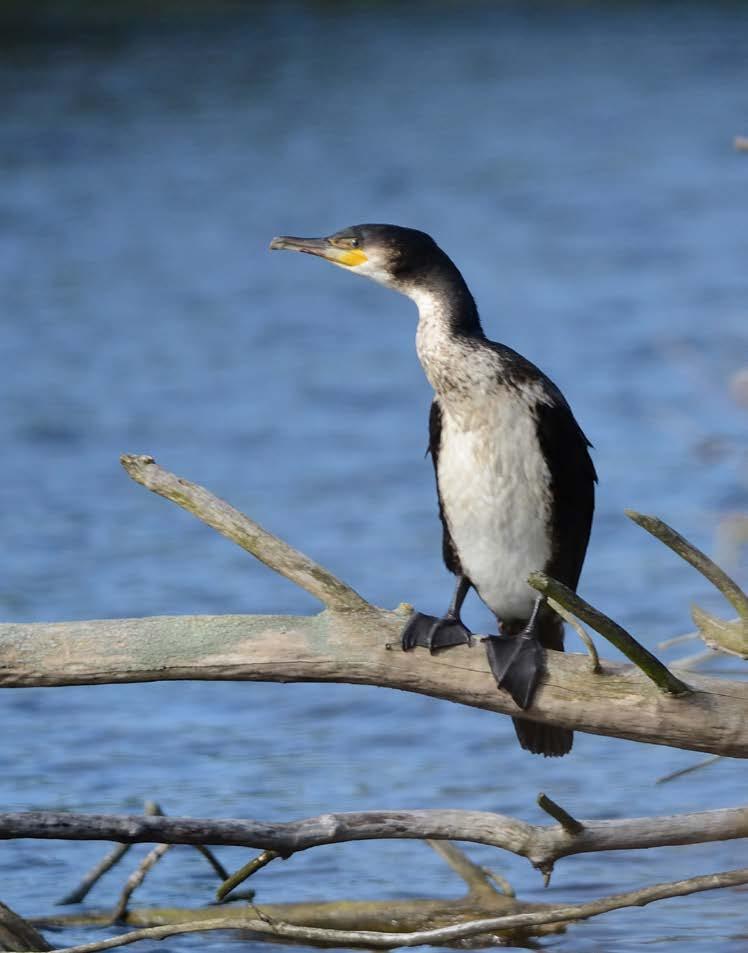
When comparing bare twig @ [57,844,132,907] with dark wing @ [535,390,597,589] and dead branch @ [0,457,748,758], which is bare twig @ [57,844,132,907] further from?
dark wing @ [535,390,597,589]

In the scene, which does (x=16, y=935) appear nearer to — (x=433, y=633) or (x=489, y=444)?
(x=433, y=633)

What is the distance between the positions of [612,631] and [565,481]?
101cm

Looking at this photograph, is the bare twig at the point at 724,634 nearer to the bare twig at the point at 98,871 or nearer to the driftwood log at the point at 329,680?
the driftwood log at the point at 329,680

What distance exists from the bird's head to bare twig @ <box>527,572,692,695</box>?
1169mm

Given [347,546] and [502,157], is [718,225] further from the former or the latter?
[347,546]

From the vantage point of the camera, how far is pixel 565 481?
451 cm

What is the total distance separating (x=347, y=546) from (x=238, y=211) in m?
7.85

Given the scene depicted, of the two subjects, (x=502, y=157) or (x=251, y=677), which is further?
(x=502, y=157)

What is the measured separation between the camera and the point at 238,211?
16.2 m

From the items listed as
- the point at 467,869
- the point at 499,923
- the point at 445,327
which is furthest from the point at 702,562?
the point at 467,869

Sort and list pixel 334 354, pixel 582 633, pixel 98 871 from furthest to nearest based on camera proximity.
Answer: pixel 334 354, pixel 98 871, pixel 582 633

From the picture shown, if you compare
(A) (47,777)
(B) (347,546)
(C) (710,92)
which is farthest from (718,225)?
(A) (47,777)

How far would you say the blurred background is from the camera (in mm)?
5887

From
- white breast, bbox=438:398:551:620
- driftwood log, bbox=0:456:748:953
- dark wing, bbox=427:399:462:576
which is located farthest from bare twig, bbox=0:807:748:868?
dark wing, bbox=427:399:462:576
